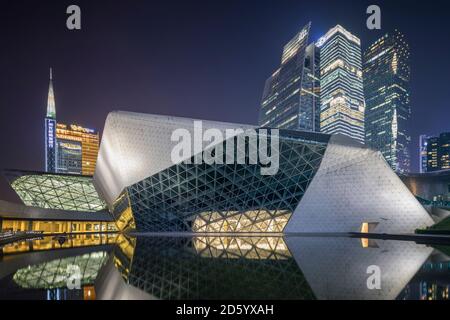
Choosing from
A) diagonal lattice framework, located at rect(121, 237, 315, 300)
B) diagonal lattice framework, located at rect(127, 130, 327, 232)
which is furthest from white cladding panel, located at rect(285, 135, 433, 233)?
diagonal lattice framework, located at rect(121, 237, 315, 300)

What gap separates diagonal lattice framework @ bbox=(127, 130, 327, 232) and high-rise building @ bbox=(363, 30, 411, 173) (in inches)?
6359

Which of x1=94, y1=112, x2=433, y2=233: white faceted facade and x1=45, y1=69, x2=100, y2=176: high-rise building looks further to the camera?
x1=45, y1=69, x2=100, y2=176: high-rise building

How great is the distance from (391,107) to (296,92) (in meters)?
84.3

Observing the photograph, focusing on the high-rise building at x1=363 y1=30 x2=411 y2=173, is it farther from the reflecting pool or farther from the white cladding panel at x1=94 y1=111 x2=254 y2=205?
the reflecting pool

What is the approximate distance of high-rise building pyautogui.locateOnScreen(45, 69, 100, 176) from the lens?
165250mm

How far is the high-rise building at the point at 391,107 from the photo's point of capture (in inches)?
6998

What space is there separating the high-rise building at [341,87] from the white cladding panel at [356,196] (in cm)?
13266

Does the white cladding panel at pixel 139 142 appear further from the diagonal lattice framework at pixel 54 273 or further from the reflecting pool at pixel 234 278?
the diagonal lattice framework at pixel 54 273

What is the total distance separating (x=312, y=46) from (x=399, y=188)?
133320 millimetres

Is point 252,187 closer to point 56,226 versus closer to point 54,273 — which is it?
point 54,273

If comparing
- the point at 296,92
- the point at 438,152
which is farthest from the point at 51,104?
the point at 438,152

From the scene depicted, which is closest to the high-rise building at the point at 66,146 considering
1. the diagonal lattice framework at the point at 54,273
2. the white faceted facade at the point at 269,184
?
the white faceted facade at the point at 269,184

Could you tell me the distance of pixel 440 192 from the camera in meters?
60.8
